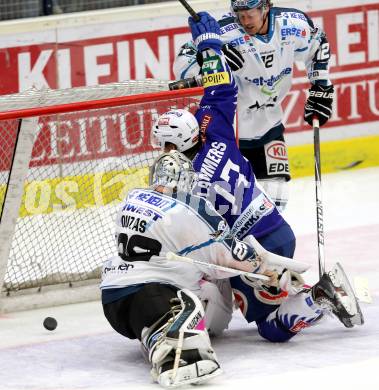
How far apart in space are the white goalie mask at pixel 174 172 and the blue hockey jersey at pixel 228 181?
32 cm

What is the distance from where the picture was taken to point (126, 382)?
15.7ft

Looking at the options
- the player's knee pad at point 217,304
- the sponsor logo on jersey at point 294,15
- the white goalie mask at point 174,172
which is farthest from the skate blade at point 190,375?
the sponsor logo on jersey at point 294,15

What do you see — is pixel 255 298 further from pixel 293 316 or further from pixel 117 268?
pixel 117 268

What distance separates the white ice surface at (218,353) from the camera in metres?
4.73

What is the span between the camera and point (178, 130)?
16.8 feet

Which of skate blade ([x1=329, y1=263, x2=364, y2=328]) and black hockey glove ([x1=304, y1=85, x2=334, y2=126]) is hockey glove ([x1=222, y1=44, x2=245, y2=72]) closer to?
black hockey glove ([x1=304, y1=85, x2=334, y2=126])

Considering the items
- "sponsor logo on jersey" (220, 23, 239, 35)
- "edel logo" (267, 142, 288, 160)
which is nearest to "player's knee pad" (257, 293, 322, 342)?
"edel logo" (267, 142, 288, 160)

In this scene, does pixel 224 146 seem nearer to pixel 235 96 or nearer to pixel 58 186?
pixel 235 96

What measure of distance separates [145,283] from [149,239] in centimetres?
16

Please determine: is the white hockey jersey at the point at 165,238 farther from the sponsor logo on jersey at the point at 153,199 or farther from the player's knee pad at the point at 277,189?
the player's knee pad at the point at 277,189

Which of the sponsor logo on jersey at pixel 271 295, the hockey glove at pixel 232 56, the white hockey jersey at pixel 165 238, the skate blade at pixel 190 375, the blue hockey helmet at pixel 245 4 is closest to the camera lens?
the skate blade at pixel 190 375

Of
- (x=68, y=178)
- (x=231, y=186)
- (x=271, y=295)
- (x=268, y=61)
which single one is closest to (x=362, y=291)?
(x=271, y=295)

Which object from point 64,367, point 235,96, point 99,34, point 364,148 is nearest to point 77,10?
point 99,34

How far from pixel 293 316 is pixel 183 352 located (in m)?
0.68
